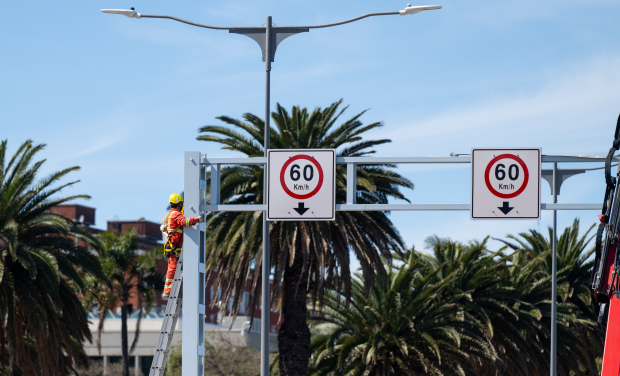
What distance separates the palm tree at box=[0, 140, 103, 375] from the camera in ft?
87.8

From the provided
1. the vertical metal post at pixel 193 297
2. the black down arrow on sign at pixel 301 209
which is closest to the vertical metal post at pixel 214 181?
the vertical metal post at pixel 193 297

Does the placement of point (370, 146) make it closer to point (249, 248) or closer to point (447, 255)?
point (249, 248)

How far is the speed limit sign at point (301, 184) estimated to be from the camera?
1526 centimetres

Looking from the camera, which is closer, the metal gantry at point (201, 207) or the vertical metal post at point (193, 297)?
the vertical metal post at point (193, 297)

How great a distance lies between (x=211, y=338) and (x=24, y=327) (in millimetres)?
31585

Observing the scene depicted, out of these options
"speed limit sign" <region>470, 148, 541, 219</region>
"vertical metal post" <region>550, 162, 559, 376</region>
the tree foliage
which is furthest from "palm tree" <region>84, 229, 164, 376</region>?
"speed limit sign" <region>470, 148, 541, 219</region>

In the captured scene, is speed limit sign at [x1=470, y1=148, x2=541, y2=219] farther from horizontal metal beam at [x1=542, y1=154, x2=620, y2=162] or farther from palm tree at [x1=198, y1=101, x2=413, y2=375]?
palm tree at [x1=198, y1=101, x2=413, y2=375]

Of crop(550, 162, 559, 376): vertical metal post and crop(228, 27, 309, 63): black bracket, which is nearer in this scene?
crop(228, 27, 309, 63): black bracket

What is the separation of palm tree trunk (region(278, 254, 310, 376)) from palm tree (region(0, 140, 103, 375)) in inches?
246

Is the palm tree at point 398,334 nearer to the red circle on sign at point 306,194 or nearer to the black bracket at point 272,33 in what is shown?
the black bracket at point 272,33

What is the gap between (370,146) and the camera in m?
29.8

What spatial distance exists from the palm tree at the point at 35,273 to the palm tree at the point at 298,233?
Result: 456 cm

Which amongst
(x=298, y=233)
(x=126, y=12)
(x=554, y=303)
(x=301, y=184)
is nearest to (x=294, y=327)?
(x=298, y=233)

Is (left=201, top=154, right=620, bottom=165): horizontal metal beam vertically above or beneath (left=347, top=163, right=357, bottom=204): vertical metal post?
above
